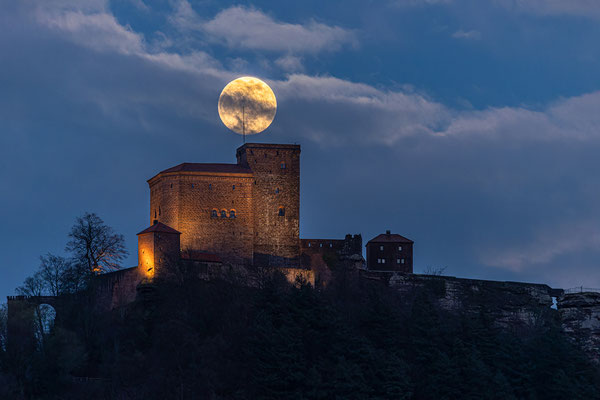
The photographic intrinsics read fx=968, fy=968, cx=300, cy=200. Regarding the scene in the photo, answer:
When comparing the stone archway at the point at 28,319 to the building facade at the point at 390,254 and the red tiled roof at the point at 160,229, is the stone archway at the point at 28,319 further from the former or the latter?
the building facade at the point at 390,254

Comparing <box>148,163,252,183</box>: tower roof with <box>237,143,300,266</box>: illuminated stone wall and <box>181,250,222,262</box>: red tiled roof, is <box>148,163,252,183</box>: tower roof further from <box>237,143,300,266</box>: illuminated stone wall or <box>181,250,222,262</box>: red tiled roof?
<box>181,250,222,262</box>: red tiled roof

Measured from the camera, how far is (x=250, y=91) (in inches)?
3115

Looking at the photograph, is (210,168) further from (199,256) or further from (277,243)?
(199,256)

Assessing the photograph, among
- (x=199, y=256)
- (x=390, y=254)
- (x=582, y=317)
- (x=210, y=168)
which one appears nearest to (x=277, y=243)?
(x=199, y=256)

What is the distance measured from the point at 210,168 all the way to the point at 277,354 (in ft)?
71.1

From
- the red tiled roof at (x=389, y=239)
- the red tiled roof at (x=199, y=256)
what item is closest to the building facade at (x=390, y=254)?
the red tiled roof at (x=389, y=239)

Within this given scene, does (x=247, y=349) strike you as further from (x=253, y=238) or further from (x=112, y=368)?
(x=253, y=238)

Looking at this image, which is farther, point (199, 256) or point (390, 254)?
point (390, 254)

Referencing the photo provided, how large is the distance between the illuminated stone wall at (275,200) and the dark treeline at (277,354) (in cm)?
555

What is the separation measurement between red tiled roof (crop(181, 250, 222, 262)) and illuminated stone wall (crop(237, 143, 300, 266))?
3918 mm

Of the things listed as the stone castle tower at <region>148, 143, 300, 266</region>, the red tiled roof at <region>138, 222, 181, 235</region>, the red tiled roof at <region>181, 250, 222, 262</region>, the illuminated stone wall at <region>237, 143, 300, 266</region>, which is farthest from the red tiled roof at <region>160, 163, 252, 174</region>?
the red tiled roof at <region>138, 222, 181, 235</region>

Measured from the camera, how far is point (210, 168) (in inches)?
2862

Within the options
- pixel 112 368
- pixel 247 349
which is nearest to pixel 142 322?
pixel 112 368

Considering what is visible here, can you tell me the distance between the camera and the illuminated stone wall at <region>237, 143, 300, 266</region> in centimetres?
7225
